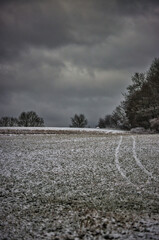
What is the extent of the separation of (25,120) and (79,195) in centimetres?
6570

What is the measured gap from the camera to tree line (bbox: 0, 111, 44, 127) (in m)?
70.3

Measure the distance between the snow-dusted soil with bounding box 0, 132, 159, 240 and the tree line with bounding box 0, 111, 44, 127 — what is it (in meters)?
55.0

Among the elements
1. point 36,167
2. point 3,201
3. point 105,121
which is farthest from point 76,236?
point 105,121

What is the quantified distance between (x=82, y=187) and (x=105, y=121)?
83.8m

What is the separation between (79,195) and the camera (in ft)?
29.5

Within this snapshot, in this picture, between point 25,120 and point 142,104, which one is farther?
point 25,120

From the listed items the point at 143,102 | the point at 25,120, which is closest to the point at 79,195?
the point at 143,102

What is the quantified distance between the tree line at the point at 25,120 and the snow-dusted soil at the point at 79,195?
55.0m

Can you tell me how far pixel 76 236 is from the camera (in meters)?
5.50

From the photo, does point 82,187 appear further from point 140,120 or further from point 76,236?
point 140,120

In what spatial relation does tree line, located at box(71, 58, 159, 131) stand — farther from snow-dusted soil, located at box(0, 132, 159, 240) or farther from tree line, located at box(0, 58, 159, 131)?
snow-dusted soil, located at box(0, 132, 159, 240)

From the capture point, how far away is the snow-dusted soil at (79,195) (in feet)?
19.2

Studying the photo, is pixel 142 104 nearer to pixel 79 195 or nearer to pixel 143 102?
pixel 143 102

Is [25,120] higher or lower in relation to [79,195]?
higher
